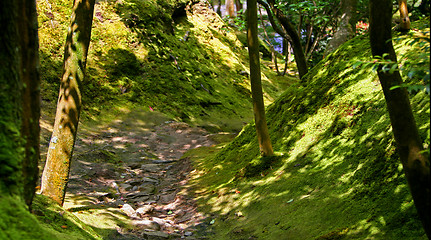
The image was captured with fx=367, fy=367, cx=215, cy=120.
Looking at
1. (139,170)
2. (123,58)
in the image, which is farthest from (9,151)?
→ (123,58)

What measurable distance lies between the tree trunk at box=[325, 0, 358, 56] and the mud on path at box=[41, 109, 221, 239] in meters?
4.84

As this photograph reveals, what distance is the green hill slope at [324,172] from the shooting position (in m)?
4.12

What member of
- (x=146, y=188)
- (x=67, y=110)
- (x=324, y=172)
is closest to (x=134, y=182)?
(x=146, y=188)

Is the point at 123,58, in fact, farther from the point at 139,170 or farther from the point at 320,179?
the point at 320,179

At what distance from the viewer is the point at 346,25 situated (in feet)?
31.5

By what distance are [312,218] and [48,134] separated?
7.40 m

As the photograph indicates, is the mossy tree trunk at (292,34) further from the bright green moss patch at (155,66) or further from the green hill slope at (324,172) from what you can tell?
the bright green moss patch at (155,66)

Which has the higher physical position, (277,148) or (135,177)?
(277,148)

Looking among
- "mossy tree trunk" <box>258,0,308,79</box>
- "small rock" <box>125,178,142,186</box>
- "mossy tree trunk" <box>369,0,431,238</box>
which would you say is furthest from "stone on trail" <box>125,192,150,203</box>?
"mossy tree trunk" <box>369,0,431,238</box>

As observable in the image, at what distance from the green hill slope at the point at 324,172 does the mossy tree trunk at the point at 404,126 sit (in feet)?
1.76

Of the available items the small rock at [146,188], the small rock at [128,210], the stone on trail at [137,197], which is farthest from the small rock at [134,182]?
the small rock at [128,210]

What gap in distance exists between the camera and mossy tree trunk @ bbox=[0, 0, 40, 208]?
84.4 inches

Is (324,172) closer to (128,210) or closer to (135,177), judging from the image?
(128,210)

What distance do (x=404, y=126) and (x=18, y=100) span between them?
2.75m
